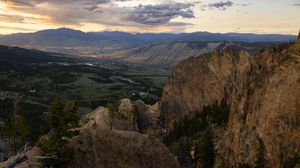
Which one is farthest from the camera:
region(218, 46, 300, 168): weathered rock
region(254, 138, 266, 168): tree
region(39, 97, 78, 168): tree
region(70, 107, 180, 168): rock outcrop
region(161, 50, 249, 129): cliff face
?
region(161, 50, 249, 129): cliff face

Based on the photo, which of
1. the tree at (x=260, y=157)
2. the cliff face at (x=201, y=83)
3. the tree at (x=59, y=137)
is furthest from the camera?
the cliff face at (x=201, y=83)

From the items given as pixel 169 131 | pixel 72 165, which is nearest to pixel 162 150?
pixel 72 165

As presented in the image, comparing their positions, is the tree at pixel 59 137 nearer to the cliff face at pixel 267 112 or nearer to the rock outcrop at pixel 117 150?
the rock outcrop at pixel 117 150

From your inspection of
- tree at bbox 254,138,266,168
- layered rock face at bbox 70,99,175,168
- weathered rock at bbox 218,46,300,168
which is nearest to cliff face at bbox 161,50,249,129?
weathered rock at bbox 218,46,300,168

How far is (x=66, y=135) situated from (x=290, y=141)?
142 feet

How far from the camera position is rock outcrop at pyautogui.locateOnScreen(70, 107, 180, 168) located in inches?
2034

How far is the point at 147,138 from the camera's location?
185ft

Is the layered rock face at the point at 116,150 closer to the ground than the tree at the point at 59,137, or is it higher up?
closer to the ground

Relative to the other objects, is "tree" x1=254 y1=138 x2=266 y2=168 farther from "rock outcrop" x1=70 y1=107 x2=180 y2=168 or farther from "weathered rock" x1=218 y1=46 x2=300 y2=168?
"rock outcrop" x1=70 y1=107 x2=180 y2=168

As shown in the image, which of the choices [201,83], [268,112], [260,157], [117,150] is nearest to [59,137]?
[117,150]

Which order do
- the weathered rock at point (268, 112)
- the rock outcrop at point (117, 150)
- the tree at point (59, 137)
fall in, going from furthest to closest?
the weathered rock at point (268, 112) < the rock outcrop at point (117, 150) < the tree at point (59, 137)

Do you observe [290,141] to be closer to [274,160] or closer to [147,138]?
[274,160]

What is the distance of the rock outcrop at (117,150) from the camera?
51656 millimetres

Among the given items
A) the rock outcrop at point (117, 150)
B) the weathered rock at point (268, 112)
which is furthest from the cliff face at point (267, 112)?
the rock outcrop at point (117, 150)
